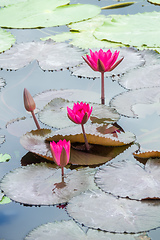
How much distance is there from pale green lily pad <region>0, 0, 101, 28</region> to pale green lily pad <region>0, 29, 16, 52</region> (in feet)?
0.71

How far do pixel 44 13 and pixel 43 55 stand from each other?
949mm

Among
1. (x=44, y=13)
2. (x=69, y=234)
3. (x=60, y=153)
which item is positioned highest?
(x=44, y=13)

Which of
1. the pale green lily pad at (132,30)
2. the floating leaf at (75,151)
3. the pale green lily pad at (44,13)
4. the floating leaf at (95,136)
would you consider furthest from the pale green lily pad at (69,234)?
the pale green lily pad at (44,13)

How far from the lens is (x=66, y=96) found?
203 centimetres

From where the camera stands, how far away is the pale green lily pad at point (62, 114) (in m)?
1.77

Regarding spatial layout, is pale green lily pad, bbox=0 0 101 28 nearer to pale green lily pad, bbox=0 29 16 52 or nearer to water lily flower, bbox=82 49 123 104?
pale green lily pad, bbox=0 29 16 52

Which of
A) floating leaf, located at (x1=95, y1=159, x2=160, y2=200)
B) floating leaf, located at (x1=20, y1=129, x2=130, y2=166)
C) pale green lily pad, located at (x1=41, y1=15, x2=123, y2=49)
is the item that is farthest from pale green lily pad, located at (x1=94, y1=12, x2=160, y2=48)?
floating leaf, located at (x1=95, y1=159, x2=160, y2=200)

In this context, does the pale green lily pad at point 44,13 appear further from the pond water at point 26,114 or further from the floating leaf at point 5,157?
the floating leaf at point 5,157

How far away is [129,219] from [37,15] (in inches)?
98.6

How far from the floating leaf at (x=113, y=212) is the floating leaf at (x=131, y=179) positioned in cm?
3

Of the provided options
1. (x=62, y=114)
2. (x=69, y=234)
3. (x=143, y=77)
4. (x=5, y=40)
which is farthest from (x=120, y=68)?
(x=69, y=234)

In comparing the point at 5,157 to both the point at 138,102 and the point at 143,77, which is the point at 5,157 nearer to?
the point at 138,102

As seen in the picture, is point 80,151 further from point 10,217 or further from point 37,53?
point 37,53

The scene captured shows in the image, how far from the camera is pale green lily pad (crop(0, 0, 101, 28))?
3.13 meters
